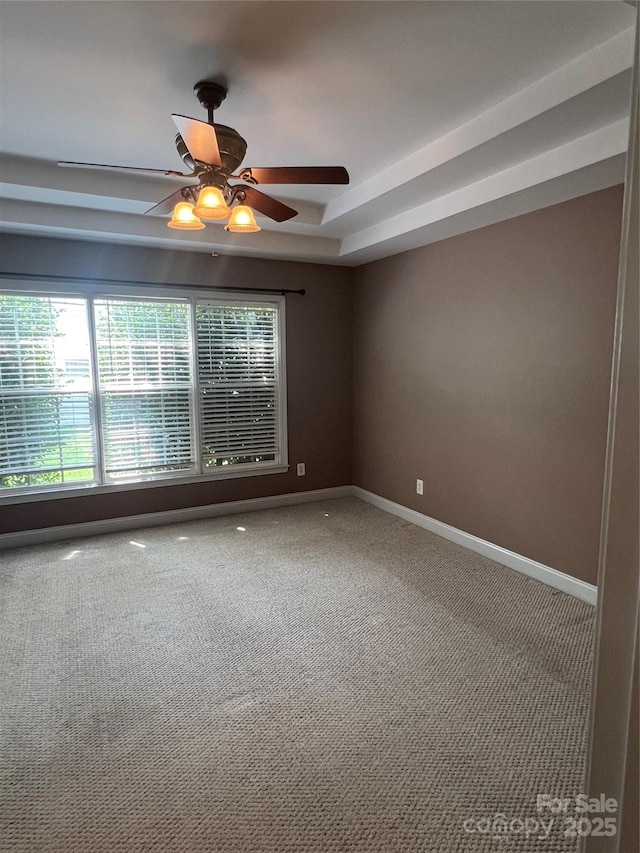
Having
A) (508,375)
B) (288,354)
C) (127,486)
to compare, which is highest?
(288,354)

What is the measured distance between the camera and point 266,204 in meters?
2.53

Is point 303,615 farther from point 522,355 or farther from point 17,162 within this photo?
point 17,162

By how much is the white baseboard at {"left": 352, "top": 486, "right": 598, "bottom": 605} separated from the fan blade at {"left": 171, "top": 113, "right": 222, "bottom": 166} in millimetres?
2941

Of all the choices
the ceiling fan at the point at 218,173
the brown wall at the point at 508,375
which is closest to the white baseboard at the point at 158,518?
the brown wall at the point at 508,375

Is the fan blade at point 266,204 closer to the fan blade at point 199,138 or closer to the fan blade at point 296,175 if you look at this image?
the fan blade at point 296,175

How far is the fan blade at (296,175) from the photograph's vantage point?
2193mm

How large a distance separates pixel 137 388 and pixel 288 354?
145 cm

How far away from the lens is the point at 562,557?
10.1ft

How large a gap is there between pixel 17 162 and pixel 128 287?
1211 mm

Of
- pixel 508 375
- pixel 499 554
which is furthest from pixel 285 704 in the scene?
pixel 508 375

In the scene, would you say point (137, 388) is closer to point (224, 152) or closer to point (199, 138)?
point (224, 152)

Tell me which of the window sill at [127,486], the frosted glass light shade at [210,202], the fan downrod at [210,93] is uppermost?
the fan downrod at [210,93]

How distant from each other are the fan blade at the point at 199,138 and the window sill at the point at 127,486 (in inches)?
115

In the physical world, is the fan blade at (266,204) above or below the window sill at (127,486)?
above
